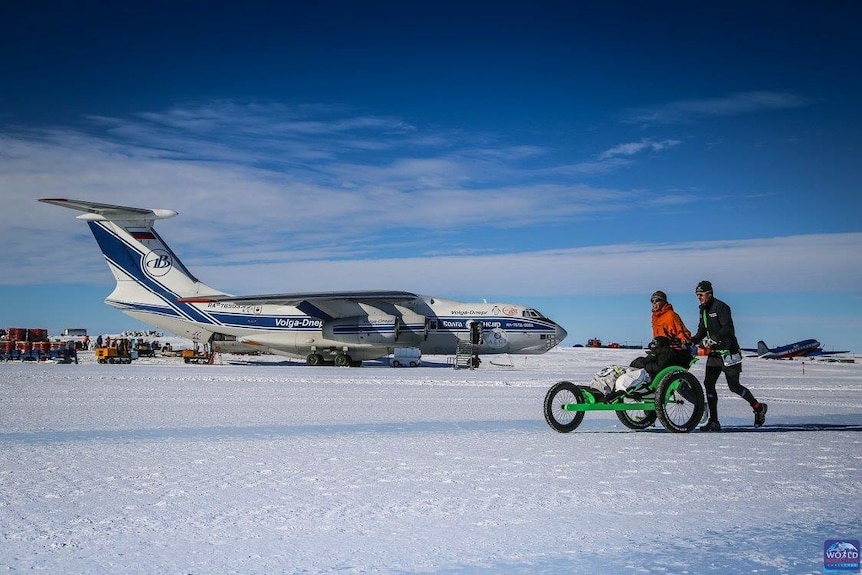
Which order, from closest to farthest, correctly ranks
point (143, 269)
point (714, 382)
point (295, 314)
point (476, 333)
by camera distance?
point (714, 382) → point (476, 333) → point (295, 314) → point (143, 269)

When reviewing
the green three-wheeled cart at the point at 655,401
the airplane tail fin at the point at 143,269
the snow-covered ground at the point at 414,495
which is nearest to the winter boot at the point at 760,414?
the snow-covered ground at the point at 414,495

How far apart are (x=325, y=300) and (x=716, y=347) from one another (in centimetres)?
2536

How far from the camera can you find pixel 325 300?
109 ft

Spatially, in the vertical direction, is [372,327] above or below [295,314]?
below

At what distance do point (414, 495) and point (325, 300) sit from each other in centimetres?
2839

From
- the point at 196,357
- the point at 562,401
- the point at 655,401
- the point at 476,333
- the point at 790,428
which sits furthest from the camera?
the point at 196,357

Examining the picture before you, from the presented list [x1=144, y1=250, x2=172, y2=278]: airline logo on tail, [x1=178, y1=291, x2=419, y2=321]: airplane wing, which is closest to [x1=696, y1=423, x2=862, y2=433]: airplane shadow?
[x1=178, y1=291, x2=419, y2=321]: airplane wing

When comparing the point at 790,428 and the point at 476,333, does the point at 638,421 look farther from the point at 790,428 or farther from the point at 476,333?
the point at 476,333

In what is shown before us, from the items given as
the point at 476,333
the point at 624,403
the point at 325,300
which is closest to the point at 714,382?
the point at 624,403

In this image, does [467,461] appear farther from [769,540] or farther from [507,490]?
[769,540]

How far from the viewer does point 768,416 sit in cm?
1145

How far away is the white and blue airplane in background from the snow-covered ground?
22.7m

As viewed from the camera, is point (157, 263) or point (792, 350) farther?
point (792, 350)

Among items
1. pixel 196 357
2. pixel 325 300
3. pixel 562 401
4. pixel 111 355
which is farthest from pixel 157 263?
pixel 562 401
